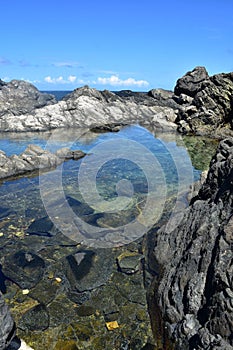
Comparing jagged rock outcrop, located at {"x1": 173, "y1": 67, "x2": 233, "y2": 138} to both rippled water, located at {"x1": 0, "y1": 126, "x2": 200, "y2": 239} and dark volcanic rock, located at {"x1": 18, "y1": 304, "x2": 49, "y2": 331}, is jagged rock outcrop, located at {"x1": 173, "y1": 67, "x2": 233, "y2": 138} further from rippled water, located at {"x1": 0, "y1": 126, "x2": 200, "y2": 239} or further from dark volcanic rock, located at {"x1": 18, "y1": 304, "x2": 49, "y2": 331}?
dark volcanic rock, located at {"x1": 18, "y1": 304, "x2": 49, "y2": 331}

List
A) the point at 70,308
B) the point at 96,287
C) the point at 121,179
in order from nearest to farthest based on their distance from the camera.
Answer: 1. the point at 70,308
2. the point at 96,287
3. the point at 121,179

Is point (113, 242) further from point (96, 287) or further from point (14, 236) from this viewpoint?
point (14, 236)

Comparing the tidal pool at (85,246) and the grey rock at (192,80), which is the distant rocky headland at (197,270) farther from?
the grey rock at (192,80)

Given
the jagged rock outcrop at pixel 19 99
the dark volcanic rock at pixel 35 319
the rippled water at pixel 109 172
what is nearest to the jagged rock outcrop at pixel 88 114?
the jagged rock outcrop at pixel 19 99

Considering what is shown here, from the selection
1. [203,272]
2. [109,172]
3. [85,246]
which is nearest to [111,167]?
[109,172]

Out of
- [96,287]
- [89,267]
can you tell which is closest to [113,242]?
[89,267]

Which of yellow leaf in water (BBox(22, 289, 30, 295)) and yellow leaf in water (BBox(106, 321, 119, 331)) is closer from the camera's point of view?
yellow leaf in water (BBox(106, 321, 119, 331))

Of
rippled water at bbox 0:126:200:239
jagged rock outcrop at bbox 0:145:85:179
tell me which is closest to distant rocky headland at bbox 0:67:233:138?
Result: rippled water at bbox 0:126:200:239
